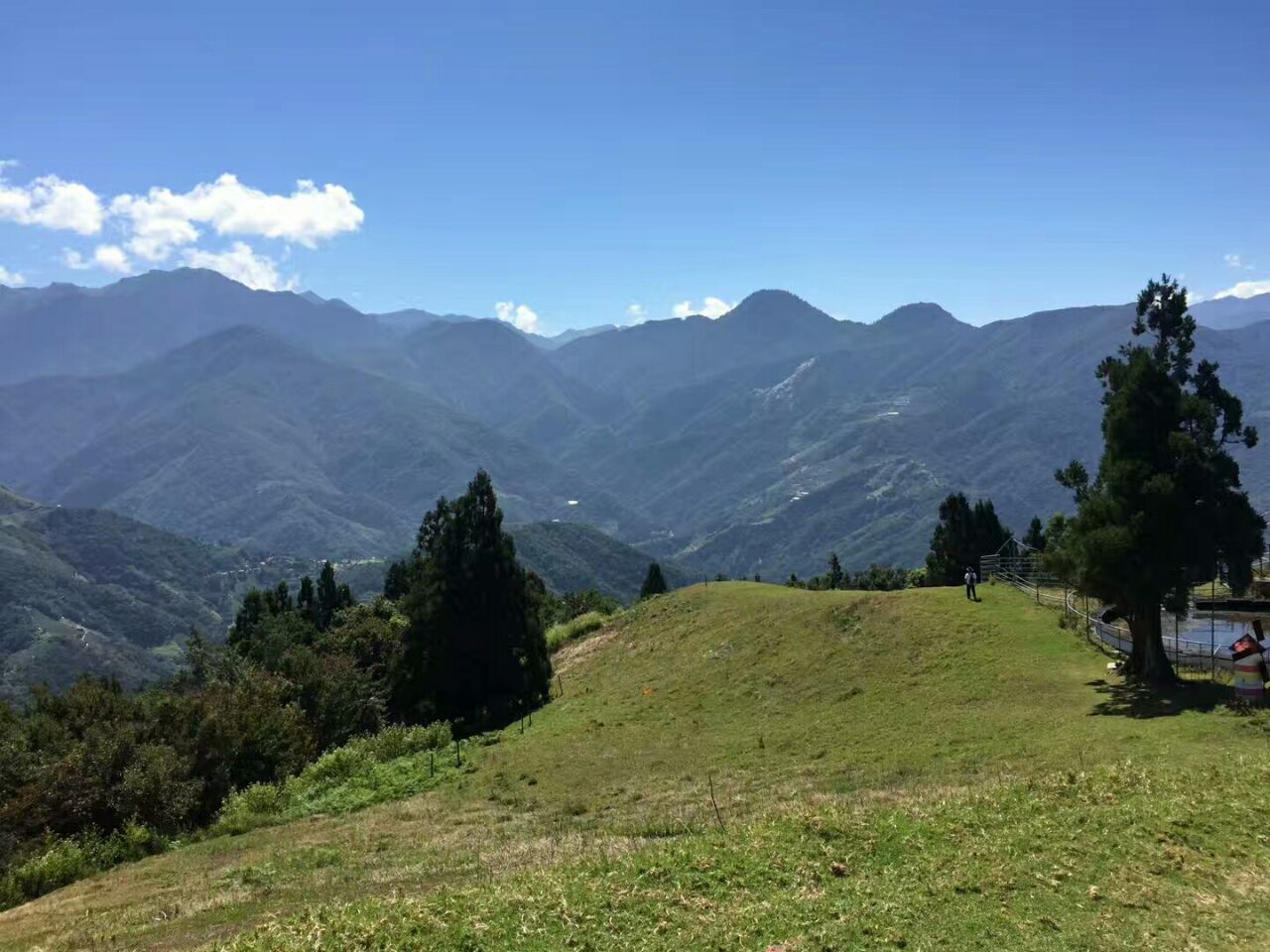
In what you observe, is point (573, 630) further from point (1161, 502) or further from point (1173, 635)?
point (1161, 502)

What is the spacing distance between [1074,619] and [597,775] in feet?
64.2

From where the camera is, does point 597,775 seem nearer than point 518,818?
No

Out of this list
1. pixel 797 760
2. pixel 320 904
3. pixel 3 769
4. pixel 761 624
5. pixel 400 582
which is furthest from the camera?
pixel 400 582

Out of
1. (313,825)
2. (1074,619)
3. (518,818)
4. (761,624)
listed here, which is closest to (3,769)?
(313,825)

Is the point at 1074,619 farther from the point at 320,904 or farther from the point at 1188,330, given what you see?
the point at 320,904

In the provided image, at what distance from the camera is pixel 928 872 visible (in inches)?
493

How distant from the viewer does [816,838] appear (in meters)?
14.4

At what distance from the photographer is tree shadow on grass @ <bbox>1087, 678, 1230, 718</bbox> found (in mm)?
21906

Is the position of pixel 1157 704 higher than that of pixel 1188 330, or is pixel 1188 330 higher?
pixel 1188 330

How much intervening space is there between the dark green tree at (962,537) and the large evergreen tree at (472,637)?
38.8m

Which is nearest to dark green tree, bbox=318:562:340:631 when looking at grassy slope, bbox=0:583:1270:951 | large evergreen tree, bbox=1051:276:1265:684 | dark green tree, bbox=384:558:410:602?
dark green tree, bbox=384:558:410:602

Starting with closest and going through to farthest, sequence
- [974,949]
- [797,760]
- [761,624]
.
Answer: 1. [974,949]
2. [797,760]
3. [761,624]

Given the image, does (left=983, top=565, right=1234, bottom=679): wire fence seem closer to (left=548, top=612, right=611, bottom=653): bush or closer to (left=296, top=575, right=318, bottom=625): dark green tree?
(left=548, top=612, right=611, bottom=653): bush

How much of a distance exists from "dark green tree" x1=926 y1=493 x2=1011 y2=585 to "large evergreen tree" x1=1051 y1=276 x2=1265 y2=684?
1680 inches
